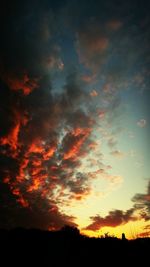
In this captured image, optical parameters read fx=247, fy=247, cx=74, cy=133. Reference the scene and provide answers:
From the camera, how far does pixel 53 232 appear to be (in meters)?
24.0

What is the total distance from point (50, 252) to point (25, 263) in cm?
235

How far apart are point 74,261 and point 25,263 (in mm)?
3556

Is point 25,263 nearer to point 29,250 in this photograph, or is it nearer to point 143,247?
point 29,250

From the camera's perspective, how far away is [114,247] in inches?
778

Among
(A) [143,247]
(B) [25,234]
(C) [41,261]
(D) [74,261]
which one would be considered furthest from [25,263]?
(A) [143,247]

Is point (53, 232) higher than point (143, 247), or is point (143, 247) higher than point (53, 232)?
point (53, 232)

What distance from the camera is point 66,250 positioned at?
19.9 meters

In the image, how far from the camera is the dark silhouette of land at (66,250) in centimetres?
1778

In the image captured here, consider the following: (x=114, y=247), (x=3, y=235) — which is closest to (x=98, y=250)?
(x=114, y=247)

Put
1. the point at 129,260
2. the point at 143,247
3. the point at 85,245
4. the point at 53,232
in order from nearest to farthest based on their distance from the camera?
the point at 129,260
the point at 143,247
the point at 85,245
the point at 53,232

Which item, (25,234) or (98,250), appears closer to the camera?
(98,250)

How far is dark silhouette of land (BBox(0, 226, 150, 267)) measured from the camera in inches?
700

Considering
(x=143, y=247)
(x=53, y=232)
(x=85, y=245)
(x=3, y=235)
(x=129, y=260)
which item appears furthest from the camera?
(x=53, y=232)

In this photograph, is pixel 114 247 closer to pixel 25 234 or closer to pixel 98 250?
pixel 98 250
